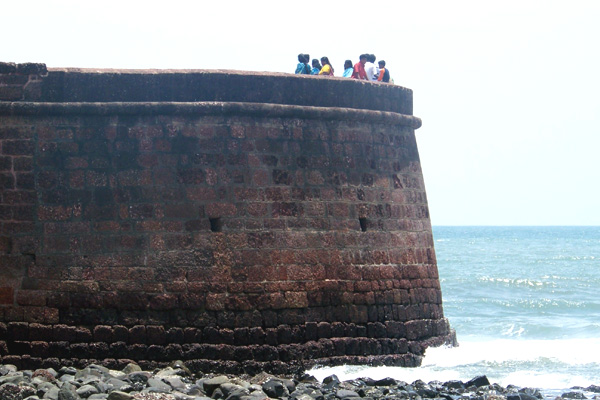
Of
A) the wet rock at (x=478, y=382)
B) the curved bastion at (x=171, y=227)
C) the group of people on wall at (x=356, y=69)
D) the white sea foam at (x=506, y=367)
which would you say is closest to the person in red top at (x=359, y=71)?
the group of people on wall at (x=356, y=69)

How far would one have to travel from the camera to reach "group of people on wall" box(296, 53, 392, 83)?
48.0ft

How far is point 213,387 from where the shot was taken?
1082cm

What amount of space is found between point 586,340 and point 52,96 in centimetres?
997

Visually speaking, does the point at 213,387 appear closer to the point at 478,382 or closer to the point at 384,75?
the point at 478,382

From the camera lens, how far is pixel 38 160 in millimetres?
12109

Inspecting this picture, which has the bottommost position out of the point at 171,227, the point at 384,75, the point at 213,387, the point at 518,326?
the point at 518,326

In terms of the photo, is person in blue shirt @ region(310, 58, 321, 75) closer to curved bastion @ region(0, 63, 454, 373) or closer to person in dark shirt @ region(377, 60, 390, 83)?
person in dark shirt @ region(377, 60, 390, 83)

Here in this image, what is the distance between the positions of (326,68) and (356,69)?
1.24ft

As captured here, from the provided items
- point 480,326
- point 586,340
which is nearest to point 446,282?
point 480,326

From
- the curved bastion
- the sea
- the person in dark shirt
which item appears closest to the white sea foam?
the sea

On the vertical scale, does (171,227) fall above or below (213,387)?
above

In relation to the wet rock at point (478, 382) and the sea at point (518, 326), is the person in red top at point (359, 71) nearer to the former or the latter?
the sea at point (518, 326)

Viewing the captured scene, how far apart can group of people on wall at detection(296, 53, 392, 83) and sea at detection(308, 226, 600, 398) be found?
355cm

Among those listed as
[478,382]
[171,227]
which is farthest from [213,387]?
[478,382]
